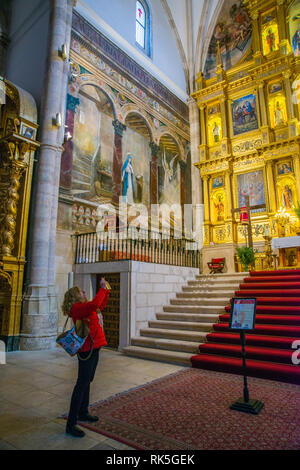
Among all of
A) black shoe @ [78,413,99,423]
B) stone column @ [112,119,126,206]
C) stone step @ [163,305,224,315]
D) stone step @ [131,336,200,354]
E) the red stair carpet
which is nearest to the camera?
black shoe @ [78,413,99,423]

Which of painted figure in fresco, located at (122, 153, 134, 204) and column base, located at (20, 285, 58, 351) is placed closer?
column base, located at (20, 285, 58, 351)

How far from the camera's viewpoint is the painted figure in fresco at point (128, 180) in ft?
40.7

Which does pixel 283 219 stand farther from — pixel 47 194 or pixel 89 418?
pixel 89 418

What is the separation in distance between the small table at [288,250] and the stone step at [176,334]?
6.28 metres

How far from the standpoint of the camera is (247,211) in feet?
39.5

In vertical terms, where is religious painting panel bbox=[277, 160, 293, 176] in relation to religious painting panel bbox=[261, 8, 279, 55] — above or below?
below

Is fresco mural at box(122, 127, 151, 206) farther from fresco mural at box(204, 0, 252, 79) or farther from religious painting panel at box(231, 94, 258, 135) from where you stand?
fresco mural at box(204, 0, 252, 79)

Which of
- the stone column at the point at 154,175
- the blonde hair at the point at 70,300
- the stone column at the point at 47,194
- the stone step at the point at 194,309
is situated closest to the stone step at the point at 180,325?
the stone step at the point at 194,309

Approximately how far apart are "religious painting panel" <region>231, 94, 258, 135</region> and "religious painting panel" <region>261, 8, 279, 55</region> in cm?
243

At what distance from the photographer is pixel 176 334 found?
6469mm

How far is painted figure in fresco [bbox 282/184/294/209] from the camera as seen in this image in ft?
43.9

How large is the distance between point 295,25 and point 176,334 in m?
17.1

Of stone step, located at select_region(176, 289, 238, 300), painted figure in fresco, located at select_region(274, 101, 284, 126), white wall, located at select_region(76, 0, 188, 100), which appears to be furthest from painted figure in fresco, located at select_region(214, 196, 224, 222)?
stone step, located at select_region(176, 289, 238, 300)

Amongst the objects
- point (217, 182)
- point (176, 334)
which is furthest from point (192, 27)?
point (176, 334)
